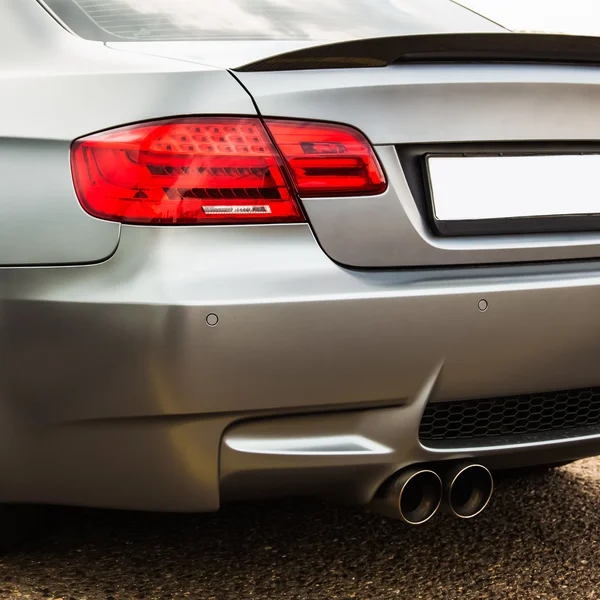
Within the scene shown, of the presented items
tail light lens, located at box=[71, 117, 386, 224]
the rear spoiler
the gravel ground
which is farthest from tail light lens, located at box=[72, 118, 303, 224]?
the gravel ground

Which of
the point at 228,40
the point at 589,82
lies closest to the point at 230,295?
the point at 228,40

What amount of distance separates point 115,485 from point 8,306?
0.40 metres

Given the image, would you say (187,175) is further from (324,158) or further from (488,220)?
(488,220)

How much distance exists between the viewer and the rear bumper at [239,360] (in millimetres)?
1814

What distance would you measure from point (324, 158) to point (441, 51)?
0.33 meters

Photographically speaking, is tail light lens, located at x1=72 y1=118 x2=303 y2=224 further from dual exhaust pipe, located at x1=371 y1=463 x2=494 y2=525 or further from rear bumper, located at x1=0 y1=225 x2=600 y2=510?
dual exhaust pipe, located at x1=371 y1=463 x2=494 y2=525

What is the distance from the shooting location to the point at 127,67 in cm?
195

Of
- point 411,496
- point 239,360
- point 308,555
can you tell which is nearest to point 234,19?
point 239,360

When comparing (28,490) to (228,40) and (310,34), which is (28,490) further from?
(310,34)

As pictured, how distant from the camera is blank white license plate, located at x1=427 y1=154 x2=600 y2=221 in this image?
1.99 m

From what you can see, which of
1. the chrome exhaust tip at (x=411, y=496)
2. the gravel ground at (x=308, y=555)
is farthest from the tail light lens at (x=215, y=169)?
the gravel ground at (x=308, y=555)

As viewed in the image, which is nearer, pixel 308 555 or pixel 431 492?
pixel 431 492

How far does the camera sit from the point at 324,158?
190 cm

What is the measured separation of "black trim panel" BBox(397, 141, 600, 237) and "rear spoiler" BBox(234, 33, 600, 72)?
0.59ft
